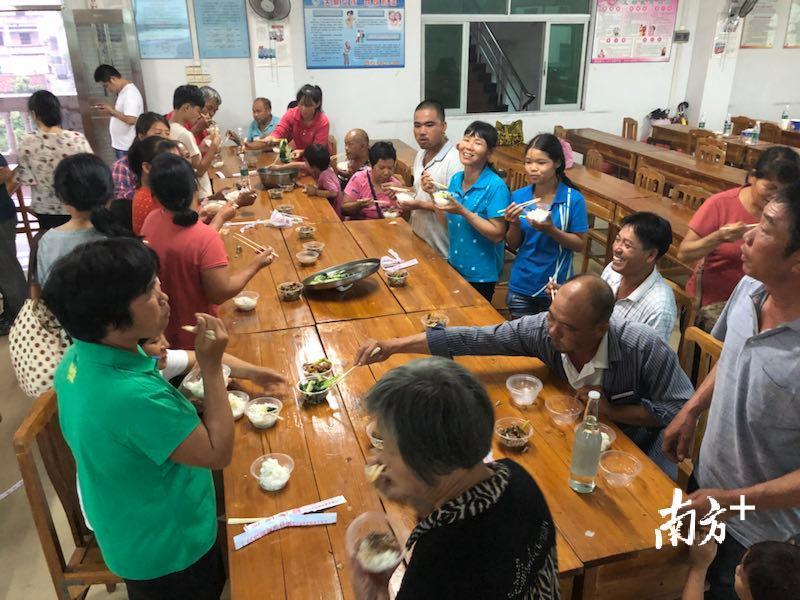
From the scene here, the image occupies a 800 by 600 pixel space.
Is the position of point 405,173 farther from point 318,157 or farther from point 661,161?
point 661,161

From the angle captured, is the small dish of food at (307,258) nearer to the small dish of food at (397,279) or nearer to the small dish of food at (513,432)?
the small dish of food at (397,279)

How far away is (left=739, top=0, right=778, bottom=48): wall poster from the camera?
29.1ft

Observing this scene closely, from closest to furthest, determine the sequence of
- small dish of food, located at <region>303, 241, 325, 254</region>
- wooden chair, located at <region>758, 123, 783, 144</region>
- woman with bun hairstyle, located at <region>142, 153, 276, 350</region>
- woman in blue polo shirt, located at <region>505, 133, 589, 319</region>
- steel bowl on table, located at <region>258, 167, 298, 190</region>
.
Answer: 1. woman with bun hairstyle, located at <region>142, 153, 276, 350</region>
2. woman in blue polo shirt, located at <region>505, 133, 589, 319</region>
3. small dish of food, located at <region>303, 241, 325, 254</region>
4. steel bowl on table, located at <region>258, 167, 298, 190</region>
5. wooden chair, located at <region>758, 123, 783, 144</region>

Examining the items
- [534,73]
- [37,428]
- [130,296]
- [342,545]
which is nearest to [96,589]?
[37,428]

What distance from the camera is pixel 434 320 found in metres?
2.69

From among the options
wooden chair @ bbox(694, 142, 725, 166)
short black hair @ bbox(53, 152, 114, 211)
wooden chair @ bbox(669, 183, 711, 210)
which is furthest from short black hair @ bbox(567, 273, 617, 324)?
wooden chair @ bbox(694, 142, 725, 166)

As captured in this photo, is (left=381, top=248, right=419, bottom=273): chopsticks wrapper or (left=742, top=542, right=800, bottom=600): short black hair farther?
(left=381, top=248, right=419, bottom=273): chopsticks wrapper

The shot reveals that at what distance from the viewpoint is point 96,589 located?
8.28 feet

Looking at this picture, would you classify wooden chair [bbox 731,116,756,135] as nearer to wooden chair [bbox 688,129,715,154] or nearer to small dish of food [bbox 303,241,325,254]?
wooden chair [bbox 688,129,715,154]

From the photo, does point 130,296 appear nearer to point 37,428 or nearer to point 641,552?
point 37,428

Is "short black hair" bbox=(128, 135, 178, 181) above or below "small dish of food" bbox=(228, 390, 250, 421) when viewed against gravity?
above

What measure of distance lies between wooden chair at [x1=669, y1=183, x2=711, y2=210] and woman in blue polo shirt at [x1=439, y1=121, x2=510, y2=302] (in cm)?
237

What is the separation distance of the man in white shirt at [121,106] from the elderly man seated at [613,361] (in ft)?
18.4

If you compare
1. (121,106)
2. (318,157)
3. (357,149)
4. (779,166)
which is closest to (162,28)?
(121,106)
